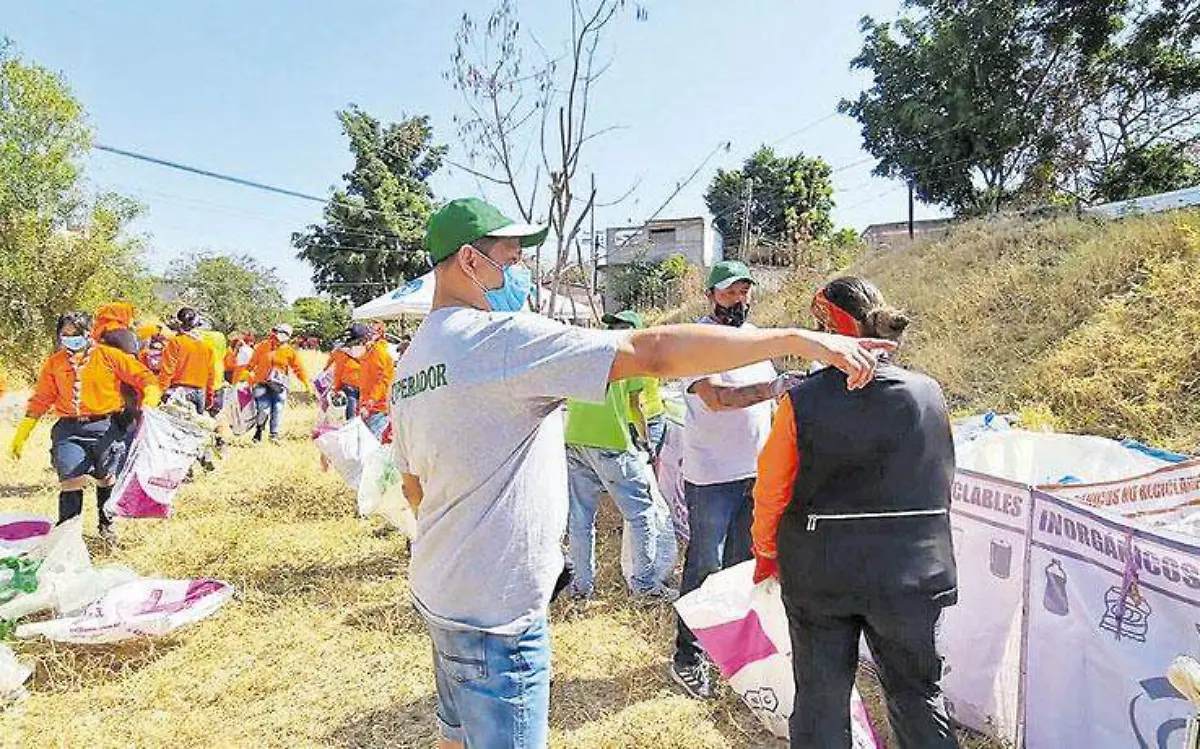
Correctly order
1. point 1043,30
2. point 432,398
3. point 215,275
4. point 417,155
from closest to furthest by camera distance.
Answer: point 432,398 → point 1043,30 → point 417,155 → point 215,275

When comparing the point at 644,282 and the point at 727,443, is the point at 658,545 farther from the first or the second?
the point at 644,282

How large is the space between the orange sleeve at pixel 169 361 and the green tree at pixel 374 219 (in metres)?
15.7

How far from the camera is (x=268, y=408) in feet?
Answer: 32.0

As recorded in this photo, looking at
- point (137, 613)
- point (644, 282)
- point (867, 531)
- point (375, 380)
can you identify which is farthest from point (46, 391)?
point (644, 282)

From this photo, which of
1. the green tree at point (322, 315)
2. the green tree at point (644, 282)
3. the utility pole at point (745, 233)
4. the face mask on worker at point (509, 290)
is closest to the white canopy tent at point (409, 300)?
the face mask on worker at point (509, 290)

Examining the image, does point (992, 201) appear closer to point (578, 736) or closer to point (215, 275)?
point (578, 736)

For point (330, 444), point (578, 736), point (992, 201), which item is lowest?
point (578, 736)

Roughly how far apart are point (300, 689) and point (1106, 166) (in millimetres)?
20714

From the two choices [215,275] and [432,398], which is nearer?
[432,398]

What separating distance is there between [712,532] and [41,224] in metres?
12.6

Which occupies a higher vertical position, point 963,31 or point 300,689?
point 963,31

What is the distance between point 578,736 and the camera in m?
2.73

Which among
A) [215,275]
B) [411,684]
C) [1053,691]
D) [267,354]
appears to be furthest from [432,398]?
[215,275]

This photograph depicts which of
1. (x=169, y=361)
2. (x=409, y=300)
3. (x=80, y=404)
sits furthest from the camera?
(x=169, y=361)
